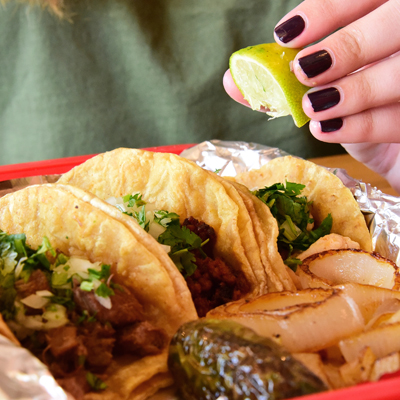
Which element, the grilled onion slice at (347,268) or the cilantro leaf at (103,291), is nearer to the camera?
the cilantro leaf at (103,291)

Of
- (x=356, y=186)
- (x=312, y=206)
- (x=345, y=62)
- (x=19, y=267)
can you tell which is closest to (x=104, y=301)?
(x=19, y=267)

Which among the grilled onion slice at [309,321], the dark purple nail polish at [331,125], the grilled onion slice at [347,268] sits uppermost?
the dark purple nail polish at [331,125]

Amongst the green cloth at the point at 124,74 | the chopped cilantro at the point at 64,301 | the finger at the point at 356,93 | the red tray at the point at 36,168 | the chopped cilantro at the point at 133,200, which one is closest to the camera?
the chopped cilantro at the point at 64,301

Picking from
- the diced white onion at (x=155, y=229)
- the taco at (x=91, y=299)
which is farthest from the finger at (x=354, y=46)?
the taco at (x=91, y=299)

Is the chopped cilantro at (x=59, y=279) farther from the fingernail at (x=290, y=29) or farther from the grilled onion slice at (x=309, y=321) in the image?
the fingernail at (x=290, y=29)

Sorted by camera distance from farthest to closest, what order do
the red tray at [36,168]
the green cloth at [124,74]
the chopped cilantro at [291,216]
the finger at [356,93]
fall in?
the green cloth at [124,74] < the red tray at [36,168] < the chopped cilantro at [291,216] < the finger at [356,93]

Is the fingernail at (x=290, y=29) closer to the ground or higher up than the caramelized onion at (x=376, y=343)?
higher up

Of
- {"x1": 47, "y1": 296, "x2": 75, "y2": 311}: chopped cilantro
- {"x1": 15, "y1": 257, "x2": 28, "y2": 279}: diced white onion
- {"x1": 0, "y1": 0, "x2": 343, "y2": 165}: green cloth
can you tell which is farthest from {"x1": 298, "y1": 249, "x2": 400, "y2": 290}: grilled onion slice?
{"x1": 0, "y1": 0, "x2": 343, "y2": 165}: green cloth

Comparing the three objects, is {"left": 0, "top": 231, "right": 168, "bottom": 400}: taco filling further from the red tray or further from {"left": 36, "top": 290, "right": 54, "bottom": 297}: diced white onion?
the red tray
